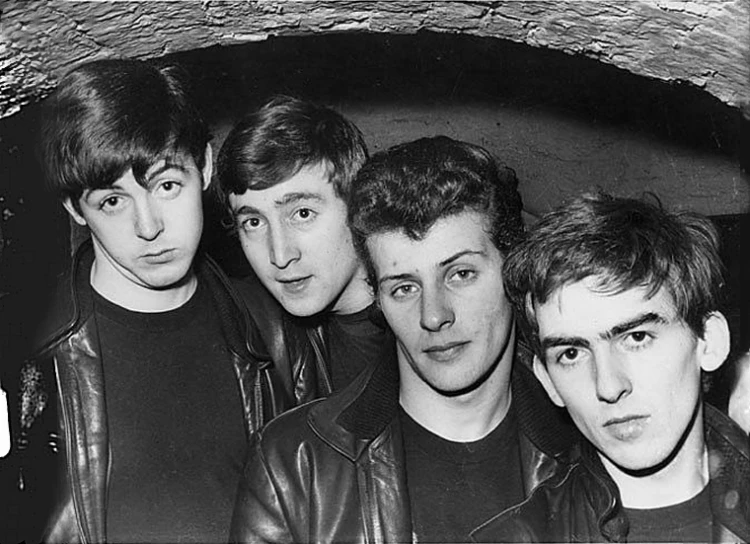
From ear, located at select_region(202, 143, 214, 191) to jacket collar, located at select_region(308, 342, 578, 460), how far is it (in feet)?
1.69

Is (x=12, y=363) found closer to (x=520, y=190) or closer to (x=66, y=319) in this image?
(x=66, y=319)

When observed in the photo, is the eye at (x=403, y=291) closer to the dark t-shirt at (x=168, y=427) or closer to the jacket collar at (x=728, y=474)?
the dark t-shirt at (x=168, y=427)

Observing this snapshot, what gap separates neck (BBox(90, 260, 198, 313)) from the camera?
243cm

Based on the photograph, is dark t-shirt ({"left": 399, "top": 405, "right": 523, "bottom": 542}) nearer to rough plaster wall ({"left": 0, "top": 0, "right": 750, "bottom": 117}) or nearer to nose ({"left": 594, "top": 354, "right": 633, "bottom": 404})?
nose ({"left": 594, "top": 354, "right": 633, "bottom": 404})

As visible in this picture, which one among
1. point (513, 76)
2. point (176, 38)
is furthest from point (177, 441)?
point (513, 76)

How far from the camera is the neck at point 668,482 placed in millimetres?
2266

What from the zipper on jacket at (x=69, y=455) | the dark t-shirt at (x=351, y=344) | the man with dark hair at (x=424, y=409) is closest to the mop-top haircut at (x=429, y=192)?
the man with dark hair at (x=424, y=409)

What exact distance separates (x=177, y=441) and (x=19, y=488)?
34cm

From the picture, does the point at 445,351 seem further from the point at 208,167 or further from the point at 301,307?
the point at 208,167

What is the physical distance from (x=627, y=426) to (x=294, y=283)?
74cm

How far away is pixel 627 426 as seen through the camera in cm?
223

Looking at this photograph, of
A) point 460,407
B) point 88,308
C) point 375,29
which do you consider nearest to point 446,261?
point 460,407

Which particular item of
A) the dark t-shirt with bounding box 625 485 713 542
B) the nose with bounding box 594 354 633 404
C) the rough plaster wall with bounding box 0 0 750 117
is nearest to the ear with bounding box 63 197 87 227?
the rough plaster wall with bounding box 0 0 750 117

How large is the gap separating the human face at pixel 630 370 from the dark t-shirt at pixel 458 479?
0.20 m
